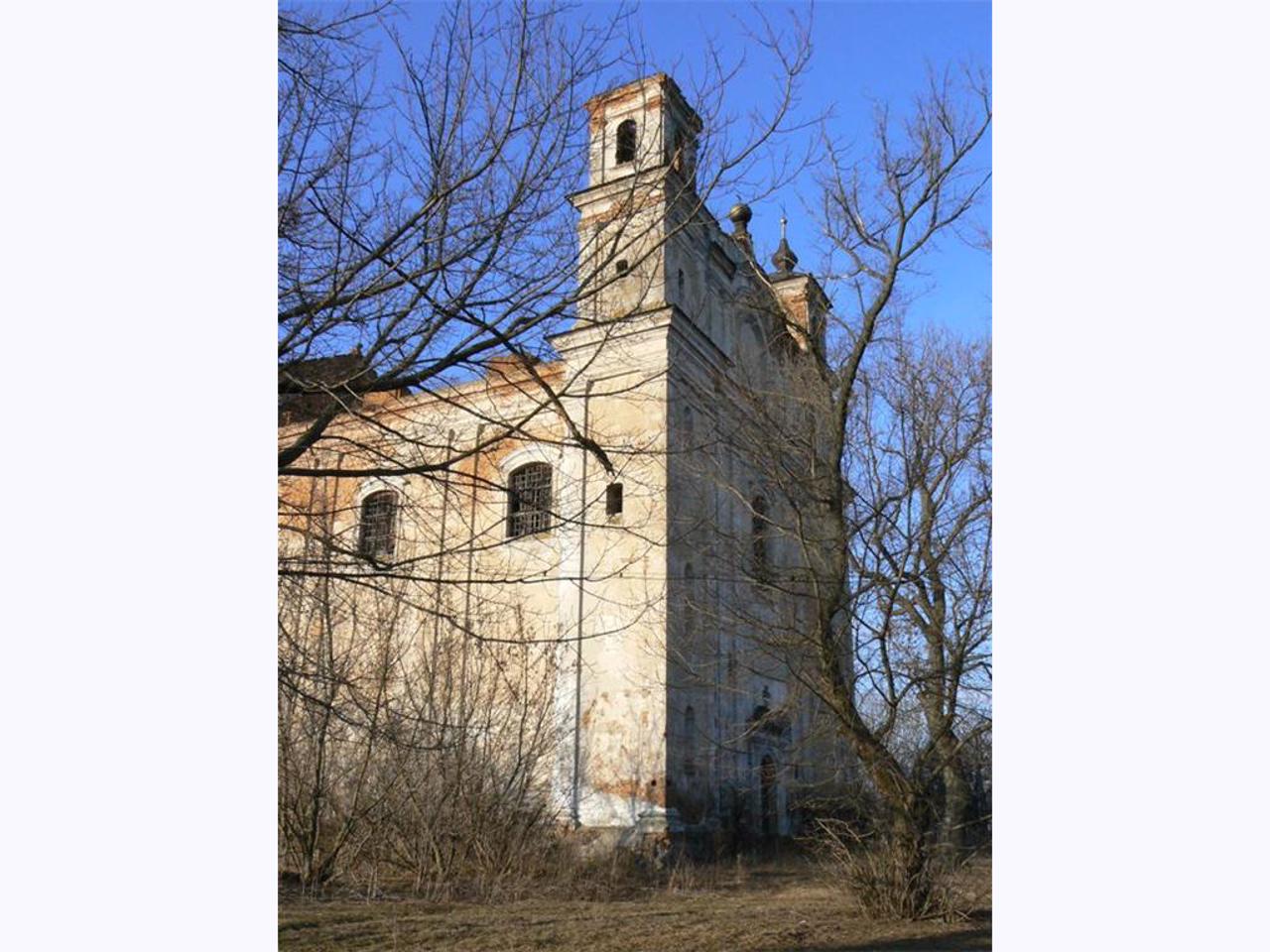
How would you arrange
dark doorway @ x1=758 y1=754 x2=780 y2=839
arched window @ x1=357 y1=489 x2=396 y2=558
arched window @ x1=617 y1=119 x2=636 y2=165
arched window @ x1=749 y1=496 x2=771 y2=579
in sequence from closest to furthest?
arched window @ x1=617 y1=119 x2=636 y2=165
arched window @ x1=357 y1=489 x2=396 y2=558
arched window @ x1=749 y1=496 x2=771 y2=579
dark doorway @ x1=758 y1=754 x2=780 y2=839

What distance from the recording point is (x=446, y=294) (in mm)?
4055

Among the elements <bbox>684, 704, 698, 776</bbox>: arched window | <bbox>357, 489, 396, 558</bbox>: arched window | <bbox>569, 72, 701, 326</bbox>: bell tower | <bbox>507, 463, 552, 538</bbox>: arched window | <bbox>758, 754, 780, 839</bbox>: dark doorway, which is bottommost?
<bbox>758, 754, 780, 839</bbox>: dark doorway

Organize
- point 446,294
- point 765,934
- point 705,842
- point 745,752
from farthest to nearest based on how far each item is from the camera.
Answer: point 745,752
point 705,842
point 765,934
point 446,294

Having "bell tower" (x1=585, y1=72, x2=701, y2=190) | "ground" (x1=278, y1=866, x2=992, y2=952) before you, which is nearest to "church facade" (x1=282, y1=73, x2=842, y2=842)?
"bell tower" (x1=585, y1=72, x2=701, y2=190)

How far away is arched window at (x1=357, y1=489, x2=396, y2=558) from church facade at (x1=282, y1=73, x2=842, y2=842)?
0.02m

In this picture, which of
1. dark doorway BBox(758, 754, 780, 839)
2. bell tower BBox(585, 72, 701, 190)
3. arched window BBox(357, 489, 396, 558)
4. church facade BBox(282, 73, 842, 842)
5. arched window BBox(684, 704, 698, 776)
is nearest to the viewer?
bell tower BBox(585, 72, 701, 190)

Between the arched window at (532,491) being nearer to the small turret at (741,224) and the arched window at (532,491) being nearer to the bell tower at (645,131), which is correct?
the small turret at (741,224)

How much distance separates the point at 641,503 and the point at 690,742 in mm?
3017

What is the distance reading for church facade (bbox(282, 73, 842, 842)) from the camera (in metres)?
4.48

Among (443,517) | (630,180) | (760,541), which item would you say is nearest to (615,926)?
(443,517)

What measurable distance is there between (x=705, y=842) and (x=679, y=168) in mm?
8477

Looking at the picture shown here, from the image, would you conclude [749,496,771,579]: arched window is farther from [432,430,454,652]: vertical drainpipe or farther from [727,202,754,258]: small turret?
[432,430,454,652]: vertical drainpipe

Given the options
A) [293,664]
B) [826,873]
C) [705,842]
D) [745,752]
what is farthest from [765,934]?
[745,752]

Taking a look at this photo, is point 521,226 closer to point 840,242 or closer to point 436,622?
point 840,242
